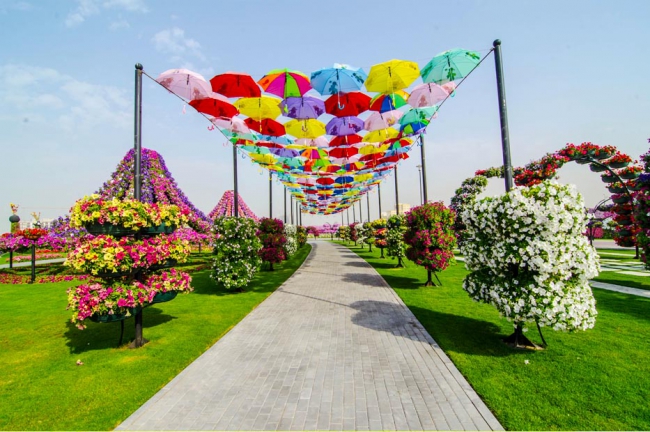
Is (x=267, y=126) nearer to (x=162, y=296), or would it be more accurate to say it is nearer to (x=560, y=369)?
(x=162, y=296)

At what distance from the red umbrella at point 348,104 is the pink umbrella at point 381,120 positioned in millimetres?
1674

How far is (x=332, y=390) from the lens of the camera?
4.03 metres

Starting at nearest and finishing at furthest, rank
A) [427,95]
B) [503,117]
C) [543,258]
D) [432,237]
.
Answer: [543,258]
[503,117]
[427,95]
[432,237]

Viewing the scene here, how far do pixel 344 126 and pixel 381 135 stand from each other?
6.32 ft

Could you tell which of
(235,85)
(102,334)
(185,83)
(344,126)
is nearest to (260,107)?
(235,85)

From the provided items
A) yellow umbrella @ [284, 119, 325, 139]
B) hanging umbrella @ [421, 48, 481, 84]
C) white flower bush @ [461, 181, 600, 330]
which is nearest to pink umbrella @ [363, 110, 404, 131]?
yellow umbrella @ [284, 119, 325, 139]

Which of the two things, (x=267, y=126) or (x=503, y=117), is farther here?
(x=267, y=126)

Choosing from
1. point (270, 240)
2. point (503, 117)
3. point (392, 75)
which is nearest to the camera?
point (503, 117)

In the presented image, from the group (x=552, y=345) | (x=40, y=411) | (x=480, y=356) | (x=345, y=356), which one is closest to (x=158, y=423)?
(x=40, y=411)

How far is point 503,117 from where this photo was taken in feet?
18.7

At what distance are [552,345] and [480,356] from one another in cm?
151

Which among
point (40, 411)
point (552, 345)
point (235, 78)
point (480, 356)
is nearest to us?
point (40, 411)

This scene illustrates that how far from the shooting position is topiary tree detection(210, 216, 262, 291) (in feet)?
35.6

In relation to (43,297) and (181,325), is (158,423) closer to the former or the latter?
(181,325)
